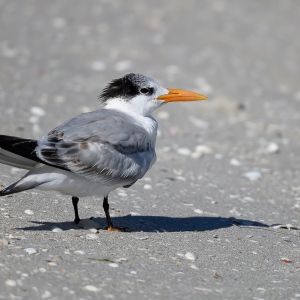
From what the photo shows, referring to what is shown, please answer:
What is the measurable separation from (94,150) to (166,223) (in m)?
0.95

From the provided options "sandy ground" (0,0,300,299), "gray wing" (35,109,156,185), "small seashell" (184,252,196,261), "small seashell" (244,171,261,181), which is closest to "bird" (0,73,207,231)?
"gray wing" (35,109,156,185)

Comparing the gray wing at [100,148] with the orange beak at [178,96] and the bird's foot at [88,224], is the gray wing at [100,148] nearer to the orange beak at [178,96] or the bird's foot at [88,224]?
the bird's foot at [88,224]

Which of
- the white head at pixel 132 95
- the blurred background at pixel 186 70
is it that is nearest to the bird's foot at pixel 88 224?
the white head at pixel 132 95

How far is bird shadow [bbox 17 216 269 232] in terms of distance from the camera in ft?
17.2

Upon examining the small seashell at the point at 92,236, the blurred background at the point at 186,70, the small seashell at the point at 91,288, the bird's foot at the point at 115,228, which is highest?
the blurred background at the point at 186,70

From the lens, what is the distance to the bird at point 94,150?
15.6ft

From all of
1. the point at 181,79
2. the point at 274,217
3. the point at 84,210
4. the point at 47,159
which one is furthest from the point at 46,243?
the point at 181,79

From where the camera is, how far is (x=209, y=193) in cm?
674

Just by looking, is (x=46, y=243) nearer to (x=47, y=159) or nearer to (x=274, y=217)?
(x=47, y=159)

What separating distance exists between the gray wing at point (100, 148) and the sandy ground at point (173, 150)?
0.42 metres

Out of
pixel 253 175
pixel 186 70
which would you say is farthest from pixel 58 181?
pixel 186 70

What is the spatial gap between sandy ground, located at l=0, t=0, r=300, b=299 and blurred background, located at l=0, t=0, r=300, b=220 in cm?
3

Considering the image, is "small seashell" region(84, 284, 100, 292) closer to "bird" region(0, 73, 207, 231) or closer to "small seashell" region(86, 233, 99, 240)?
"small seashell" region(86, 233, 99, 240)

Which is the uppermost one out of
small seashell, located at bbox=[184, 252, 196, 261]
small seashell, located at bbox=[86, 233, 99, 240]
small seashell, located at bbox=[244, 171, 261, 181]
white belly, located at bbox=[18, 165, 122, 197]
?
small seashell, located at bbox=[244, 171, 261, 181]
